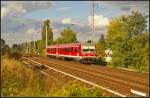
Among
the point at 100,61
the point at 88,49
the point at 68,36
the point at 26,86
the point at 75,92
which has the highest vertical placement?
the point at 68,36

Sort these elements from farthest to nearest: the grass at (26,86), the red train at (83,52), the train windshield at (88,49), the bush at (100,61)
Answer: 1. the bush at (100,61)
2. the train windshield at (88,49)
3. the red train at (83,52)
4. the grass at (26,86)

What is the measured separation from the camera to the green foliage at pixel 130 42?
40656mm

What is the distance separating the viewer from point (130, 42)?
138ft

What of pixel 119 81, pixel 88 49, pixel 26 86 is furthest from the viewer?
pixel 88 49

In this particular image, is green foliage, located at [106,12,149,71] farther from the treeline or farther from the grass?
the grass

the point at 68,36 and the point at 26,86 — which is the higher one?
the point at 68,36

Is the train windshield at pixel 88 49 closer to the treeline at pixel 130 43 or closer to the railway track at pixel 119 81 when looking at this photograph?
the treeline at pixel 130 43

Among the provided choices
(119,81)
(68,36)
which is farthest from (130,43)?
(68,36)

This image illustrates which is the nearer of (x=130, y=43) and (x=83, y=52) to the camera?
(x=130, y=43)

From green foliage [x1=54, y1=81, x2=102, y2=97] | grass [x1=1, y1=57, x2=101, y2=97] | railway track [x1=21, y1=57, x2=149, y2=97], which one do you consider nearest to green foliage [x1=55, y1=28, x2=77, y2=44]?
railway track [x1=21, y1=57, x2=149, y2=97]

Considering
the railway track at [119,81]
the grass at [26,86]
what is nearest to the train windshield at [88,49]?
the railway track at [119,81]

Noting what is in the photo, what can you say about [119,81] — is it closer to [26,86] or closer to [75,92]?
[26,86]

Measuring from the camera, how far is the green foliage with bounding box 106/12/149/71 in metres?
40.7

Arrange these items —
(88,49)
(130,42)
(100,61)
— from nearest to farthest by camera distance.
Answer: (130,42), (88,49), (100,61)
